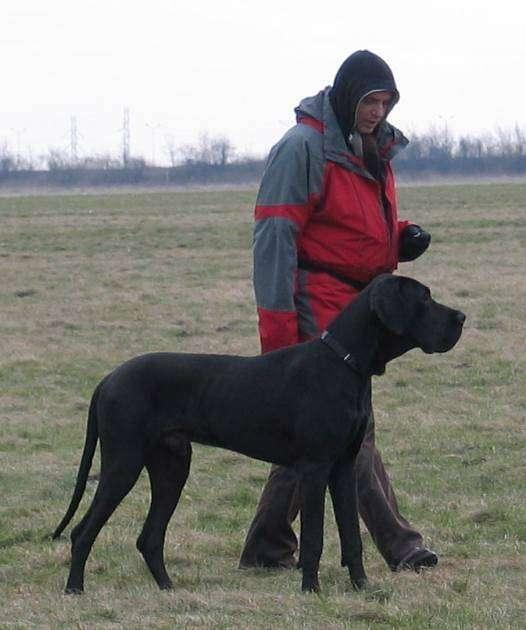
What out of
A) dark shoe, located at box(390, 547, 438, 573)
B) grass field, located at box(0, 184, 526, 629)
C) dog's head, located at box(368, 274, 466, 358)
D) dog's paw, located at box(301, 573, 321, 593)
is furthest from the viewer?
dark shoe, located at box(390, 547, 438, 573)

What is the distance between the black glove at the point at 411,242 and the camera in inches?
264

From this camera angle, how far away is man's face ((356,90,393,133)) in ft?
20.5

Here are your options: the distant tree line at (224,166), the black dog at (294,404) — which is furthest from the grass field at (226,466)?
the distant tree line at (224,166)

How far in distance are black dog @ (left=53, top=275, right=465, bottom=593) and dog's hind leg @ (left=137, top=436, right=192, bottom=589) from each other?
24cm

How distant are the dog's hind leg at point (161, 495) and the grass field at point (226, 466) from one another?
0.11 metres

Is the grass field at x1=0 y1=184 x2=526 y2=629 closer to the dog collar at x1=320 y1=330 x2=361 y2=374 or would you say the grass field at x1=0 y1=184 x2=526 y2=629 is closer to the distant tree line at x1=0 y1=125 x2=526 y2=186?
the dog collar at x1=320 y1=330 x2=361 y2=374

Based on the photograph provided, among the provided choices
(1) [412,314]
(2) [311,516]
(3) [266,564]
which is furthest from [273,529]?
(1) [412,314]

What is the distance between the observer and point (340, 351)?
19.3 ft

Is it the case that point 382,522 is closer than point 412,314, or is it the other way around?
point 412,314

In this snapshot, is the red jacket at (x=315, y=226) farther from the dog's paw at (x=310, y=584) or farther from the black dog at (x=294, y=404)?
the dog's paw at (x=310, y=584)

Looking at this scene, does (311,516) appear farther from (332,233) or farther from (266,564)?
(332,233)

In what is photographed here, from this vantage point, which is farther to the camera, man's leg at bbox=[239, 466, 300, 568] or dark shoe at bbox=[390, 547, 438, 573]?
man's leg at bbox=[239, 466, 300, 568]

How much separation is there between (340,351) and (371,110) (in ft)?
3.83

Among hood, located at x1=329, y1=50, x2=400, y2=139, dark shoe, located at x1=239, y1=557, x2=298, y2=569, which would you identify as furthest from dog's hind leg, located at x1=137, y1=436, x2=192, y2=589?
hood, located at x1=329, y1=50, x2=400, y2=139
